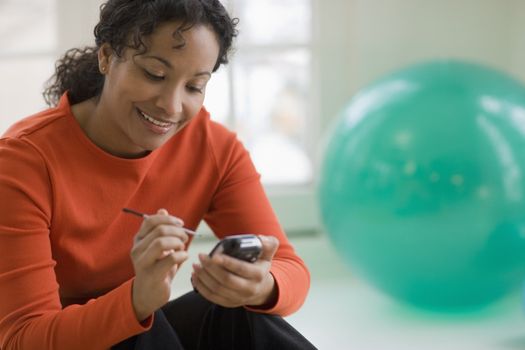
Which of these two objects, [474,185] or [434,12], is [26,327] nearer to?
[474,185]

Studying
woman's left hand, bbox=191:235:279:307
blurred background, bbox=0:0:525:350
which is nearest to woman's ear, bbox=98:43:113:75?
woman's left hand, bbox=191:235:279:307

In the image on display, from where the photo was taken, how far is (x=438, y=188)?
1.96 m

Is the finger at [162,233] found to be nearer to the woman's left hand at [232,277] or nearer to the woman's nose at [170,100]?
the woman's left hand at [232,277]

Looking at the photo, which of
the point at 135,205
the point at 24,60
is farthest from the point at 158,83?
the point at 24,60

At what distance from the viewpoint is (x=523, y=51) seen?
10.1ft

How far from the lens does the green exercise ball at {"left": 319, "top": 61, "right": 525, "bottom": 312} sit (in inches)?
77.0

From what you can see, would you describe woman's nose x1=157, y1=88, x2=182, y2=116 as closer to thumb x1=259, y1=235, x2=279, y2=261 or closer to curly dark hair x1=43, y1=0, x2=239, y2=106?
curly dark hair x1=43, y1=0, x2=239, y2=106

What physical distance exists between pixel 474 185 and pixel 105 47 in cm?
109

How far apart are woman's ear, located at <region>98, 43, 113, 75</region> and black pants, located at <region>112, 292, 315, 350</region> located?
400 mm

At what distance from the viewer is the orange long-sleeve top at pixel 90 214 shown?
1114mm

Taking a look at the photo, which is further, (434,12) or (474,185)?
(434,12)

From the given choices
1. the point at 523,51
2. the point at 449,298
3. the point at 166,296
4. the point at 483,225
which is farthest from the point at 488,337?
the point at 523,51

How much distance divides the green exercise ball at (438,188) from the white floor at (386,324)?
2.5 inches

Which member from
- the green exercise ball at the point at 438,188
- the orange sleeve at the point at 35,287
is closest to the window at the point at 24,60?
the green exercise ball at the point at 438,188
